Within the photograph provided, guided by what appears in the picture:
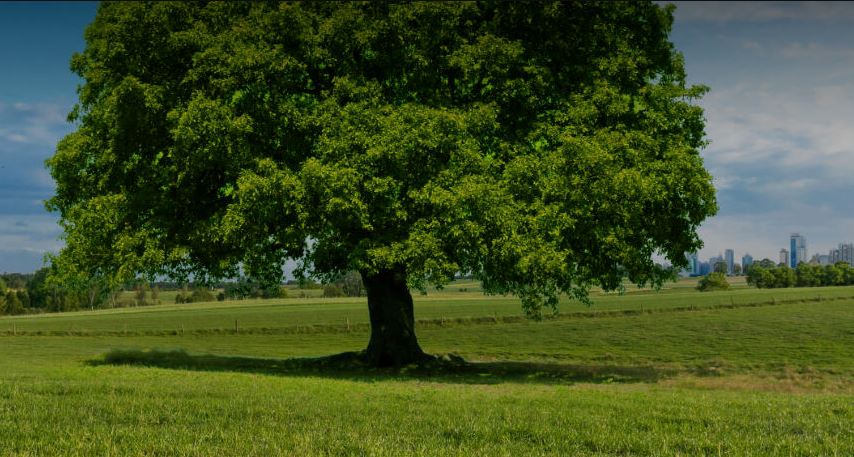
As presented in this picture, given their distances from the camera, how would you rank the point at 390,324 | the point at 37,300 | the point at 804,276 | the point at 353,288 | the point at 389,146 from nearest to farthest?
the point at 389,146 → the point at 390,324 → the point at 37,300 → the point at 804,276 → the point at 353,288

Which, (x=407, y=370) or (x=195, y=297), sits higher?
(x=407, y=370)

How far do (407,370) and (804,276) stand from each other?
18421cm

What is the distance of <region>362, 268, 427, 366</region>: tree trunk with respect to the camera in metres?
29.1

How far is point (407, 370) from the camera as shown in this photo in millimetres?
27406

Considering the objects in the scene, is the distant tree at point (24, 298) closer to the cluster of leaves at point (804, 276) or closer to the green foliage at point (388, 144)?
the green foliage at point (388, 144)

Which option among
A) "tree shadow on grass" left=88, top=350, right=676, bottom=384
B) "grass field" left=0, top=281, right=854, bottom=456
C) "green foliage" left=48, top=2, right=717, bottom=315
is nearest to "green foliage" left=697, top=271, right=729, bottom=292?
"grass field" left=0, top=281, right=854, bottom=456

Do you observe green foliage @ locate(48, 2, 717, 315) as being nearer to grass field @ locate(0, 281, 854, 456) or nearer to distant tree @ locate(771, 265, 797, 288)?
grass field @ locate(0, 281, 854, 456)

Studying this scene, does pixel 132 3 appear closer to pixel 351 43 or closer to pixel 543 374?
pixel 351 43

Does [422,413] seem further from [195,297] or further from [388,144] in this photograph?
[195,297]

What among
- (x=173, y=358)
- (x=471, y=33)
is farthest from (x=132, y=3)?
(x=173, y=358)

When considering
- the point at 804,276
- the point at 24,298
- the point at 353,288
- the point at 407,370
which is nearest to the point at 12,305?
the point at 24,298

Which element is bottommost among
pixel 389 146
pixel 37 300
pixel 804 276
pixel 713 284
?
pixel 37 300

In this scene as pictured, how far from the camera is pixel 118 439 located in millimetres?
9500

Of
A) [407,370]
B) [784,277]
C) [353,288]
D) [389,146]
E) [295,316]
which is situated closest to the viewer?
[389,146]
